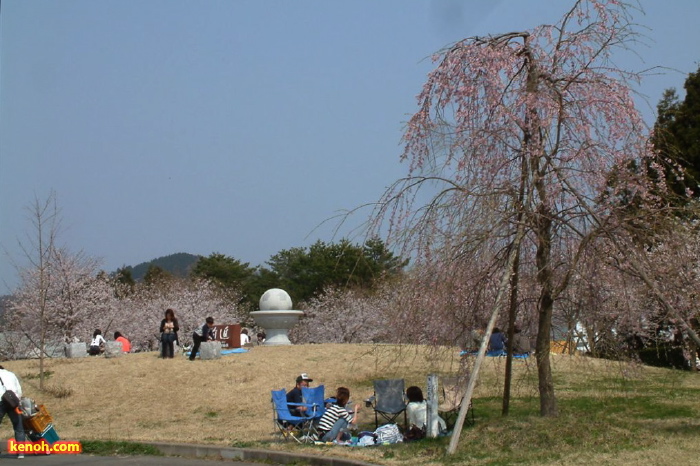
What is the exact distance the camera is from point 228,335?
86.2ft

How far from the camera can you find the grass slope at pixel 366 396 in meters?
10.9

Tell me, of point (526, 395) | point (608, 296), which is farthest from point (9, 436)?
point (608, 296)

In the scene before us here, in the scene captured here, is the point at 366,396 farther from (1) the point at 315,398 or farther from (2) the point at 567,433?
(2) the point at 567,433

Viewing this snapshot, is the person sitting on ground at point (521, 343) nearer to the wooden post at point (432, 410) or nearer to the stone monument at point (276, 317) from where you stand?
the wooden post at point (432, 410)

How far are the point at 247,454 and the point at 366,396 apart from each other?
5.85 metres

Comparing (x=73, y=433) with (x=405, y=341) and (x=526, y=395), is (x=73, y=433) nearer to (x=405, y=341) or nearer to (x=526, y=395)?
(x=405, y=341)

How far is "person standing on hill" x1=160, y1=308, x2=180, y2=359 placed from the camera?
2401 centimetres

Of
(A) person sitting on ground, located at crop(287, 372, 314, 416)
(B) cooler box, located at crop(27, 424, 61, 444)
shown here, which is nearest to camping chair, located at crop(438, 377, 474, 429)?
(A) person sitting on ground, located at crop(287, 372, 314, 416)

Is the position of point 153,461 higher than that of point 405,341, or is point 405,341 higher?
point 405,341

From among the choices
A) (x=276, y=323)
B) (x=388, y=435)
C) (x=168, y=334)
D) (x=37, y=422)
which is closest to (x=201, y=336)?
(x=168, y=334)

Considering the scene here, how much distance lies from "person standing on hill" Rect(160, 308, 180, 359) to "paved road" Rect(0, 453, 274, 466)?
9.92m

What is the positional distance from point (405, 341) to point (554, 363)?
9.95 metres

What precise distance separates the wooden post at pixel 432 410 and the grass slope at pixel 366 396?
1.34ft

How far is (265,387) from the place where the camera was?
20.3 metres
